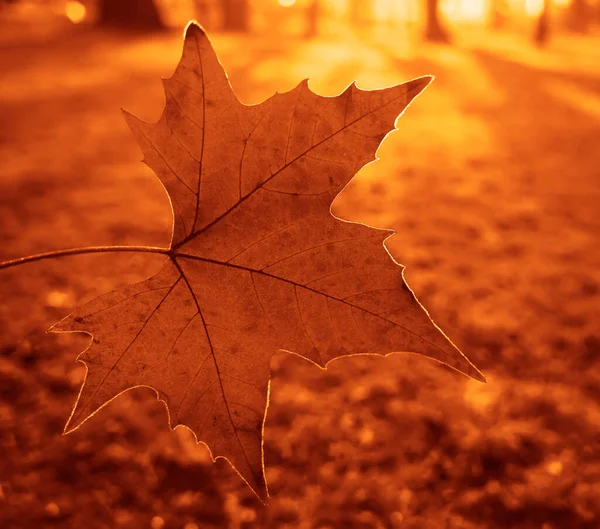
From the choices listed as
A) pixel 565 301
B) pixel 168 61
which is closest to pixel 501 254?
pixel 565 301

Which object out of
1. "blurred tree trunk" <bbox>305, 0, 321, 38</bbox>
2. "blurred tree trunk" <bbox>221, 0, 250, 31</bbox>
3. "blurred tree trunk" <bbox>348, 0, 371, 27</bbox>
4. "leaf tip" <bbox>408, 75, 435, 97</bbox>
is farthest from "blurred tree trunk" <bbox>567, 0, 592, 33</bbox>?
"leaf tip" <bbox>408, 75, 435, 97</bbox>

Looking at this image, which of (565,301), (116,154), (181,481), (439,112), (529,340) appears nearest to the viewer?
(181,481)

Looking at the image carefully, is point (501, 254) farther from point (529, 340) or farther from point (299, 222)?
point (299, 222)

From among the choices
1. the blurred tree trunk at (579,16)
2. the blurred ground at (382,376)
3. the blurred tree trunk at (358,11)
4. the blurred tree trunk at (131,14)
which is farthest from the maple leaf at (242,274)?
the blurred tree trunk at (358,11)

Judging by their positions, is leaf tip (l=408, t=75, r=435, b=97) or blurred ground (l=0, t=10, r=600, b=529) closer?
leaf tip (l=408, t=75, r=435, b=97)

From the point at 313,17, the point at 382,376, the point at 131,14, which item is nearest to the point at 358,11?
the point at 313,17

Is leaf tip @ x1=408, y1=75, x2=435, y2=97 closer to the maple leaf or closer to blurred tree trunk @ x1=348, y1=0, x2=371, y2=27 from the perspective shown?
the maple leaf
